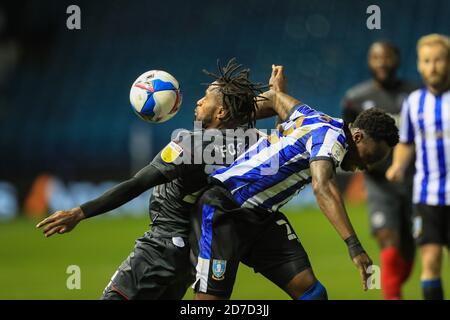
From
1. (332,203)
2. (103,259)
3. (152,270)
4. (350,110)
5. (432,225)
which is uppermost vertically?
(350,110)

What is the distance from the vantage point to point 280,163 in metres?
5.34

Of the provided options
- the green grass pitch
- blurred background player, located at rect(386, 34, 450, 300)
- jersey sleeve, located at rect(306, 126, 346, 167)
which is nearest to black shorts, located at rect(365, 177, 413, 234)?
the green grass pitch

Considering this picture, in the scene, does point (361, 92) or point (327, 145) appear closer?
point (327, 145)

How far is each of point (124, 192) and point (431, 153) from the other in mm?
3303

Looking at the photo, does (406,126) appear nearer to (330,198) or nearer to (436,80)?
(436,80)

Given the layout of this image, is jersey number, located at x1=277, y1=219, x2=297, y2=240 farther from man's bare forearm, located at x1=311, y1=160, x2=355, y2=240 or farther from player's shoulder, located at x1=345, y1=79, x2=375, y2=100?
player's shoulder, located at x1=345, y1=79, x2=375, y2=100

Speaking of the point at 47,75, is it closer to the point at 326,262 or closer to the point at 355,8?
the point at 355,8

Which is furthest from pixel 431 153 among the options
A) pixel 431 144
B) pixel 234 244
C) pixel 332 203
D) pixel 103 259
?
pixel 103 259

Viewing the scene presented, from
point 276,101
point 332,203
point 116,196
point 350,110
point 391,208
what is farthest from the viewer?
point 350,110

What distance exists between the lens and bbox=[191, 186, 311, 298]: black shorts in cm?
534

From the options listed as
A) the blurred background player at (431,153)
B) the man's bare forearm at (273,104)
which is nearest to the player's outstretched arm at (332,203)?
the man's bare forearm at (273,104)

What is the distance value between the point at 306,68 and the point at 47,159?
651cm

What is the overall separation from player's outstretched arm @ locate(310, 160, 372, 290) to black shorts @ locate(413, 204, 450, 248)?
2576 mm

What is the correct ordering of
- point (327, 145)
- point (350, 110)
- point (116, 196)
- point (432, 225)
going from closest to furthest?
point (327, 145), point (116, 196), point (432, 225), point (350, 110)
